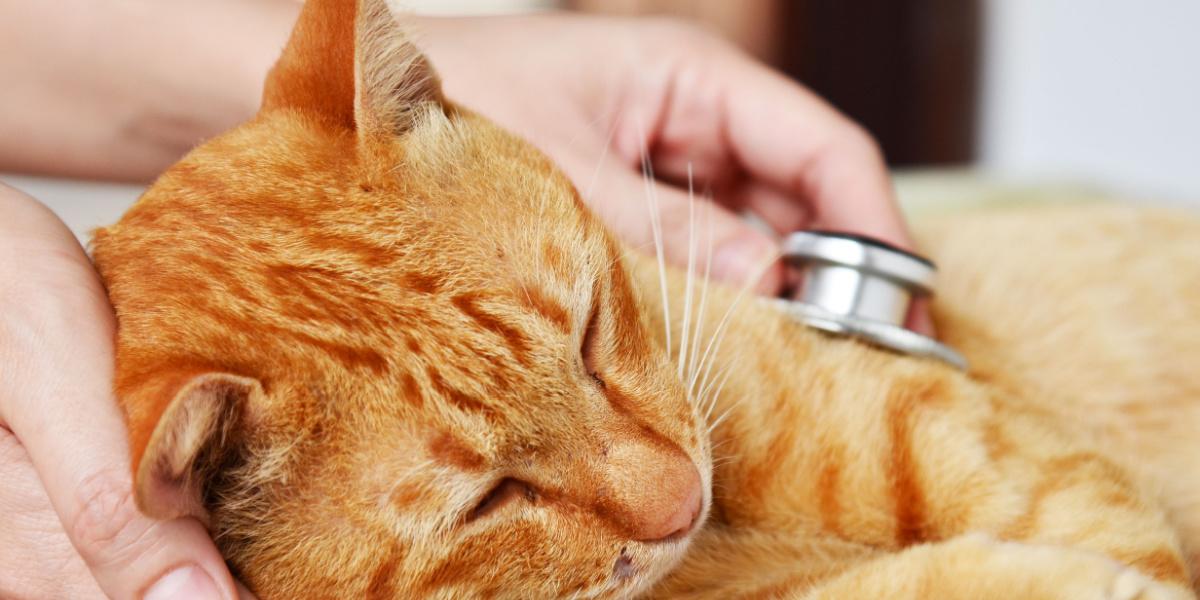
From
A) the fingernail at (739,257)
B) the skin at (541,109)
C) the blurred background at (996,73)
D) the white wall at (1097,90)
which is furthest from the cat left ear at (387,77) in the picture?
the white wall at (1097,90)

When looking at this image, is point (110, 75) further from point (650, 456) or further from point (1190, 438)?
point (1190, 438)

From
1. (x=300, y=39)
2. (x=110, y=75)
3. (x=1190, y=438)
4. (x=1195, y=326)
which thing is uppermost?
(x=300, y=39)

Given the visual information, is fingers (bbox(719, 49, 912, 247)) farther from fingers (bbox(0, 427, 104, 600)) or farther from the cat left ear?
fingers (bbox(0, 427, 104, 600))

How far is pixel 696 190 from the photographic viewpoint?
7.24 feet

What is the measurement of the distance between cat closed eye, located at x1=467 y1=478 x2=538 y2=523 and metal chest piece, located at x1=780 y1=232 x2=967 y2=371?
61 cm

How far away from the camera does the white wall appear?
137 inches

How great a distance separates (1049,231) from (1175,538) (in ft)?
2.65

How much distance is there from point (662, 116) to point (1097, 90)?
8.18 ft

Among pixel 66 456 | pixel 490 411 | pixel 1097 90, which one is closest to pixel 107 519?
pixel 66 456

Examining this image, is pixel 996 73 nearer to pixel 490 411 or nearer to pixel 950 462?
pixel 950 462

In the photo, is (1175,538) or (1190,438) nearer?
(1175,538)

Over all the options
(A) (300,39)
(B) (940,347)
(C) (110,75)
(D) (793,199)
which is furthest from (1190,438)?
(C) (110,75)

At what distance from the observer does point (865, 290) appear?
144 centimetres

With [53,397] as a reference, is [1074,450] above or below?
below
